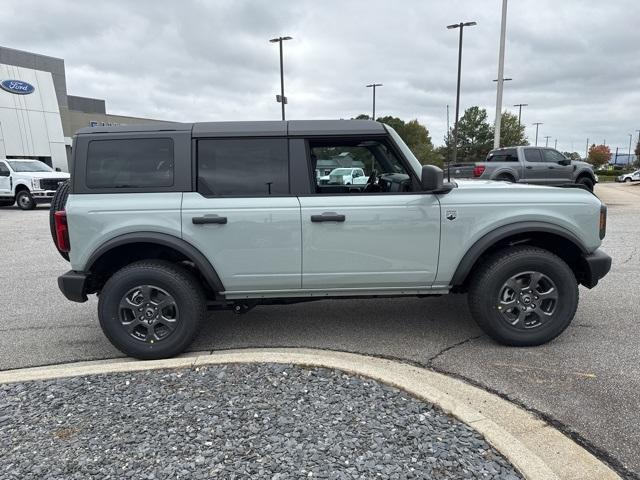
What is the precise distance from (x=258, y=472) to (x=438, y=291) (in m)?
2.19

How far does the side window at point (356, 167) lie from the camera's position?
151 inches

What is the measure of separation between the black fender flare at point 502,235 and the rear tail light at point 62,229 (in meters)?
3.02

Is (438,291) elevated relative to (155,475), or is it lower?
elevated

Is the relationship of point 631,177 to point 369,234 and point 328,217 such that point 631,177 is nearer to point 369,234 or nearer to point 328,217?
point 369,234

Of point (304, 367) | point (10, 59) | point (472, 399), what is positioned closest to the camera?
point (472, 399)

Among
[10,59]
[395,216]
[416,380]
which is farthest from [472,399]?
[10,59]

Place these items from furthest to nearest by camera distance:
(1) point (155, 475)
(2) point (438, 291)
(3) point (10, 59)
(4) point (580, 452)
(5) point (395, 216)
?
(3) point (10, 59) → (2) point (438, 291) → (5) point (395, 216) → (4) point (580, 452) → (1) point (155, 475)

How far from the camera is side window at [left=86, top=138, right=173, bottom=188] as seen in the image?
363 cm

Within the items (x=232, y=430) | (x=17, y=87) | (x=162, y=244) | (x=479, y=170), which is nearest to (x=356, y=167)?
(x=162, y=244)

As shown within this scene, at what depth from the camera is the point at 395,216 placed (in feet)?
12.1

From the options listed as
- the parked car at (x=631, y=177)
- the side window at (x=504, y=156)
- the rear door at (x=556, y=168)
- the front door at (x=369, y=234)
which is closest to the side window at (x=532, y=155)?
the rear door at (x=556, y=168)

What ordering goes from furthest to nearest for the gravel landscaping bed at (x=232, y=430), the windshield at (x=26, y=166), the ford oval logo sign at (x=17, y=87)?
the ford oval logo sign at (x=17, y=87)
the windshield at (x=26, y=166)
the gravel landscaping bed at (x=232, y=430)

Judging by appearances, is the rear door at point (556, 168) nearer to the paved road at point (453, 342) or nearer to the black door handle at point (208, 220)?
the paved road at point (453, 342)

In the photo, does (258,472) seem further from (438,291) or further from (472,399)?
(438,291)
